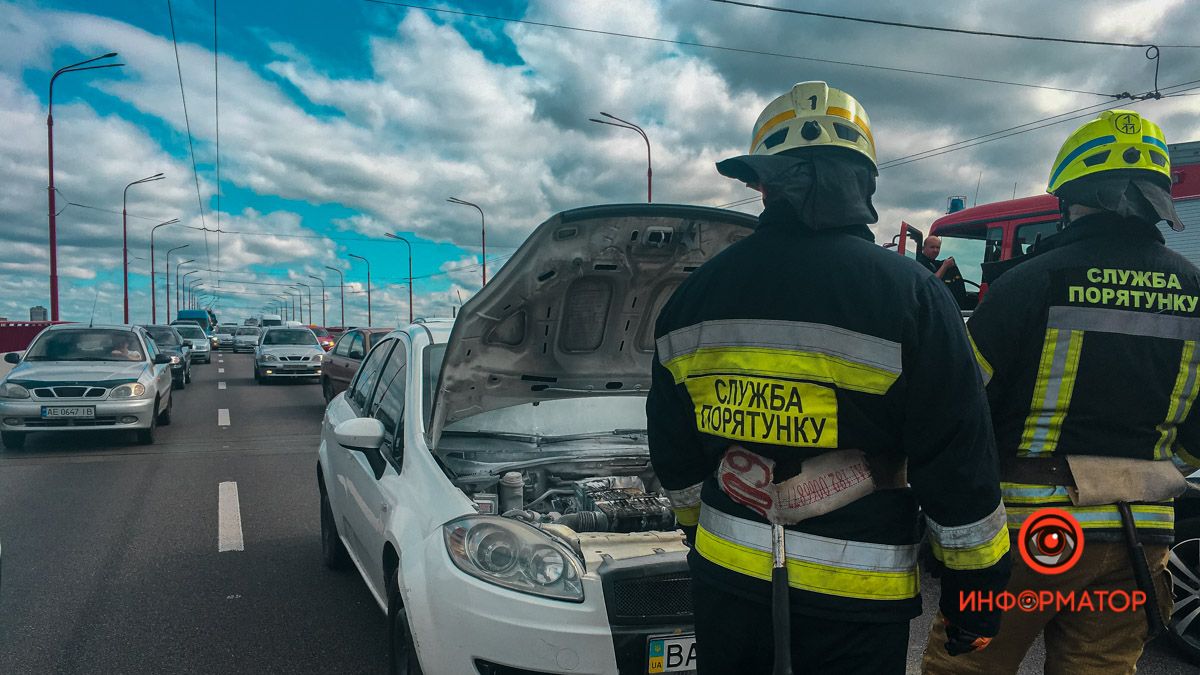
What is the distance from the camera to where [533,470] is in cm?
393

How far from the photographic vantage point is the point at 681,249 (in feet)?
11.7

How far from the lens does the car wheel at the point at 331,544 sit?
190 inches

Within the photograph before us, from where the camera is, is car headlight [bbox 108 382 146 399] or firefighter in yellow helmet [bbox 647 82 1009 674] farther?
car headlight [bbox 108 382 146 399]

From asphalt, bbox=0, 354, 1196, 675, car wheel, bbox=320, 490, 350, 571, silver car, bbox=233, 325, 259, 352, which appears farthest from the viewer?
silver car, bbox=233, 325, 259, 352

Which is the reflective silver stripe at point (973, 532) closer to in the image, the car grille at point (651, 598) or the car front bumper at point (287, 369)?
the car grille at point (651, 598)

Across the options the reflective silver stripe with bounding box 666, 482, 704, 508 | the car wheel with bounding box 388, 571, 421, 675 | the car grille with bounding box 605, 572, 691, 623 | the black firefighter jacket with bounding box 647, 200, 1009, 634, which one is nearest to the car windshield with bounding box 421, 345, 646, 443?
the car wheel with bounding box 388, 571, 421, 675

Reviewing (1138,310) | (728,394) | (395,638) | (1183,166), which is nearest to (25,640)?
(395,638)

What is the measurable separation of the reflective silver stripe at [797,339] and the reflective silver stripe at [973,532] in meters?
0.35

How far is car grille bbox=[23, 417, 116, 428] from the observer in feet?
30.6

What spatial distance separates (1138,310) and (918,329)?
2.54 feet

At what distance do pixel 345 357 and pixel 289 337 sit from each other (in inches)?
347

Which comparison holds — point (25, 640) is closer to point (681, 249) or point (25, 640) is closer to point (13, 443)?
point (681, 249)

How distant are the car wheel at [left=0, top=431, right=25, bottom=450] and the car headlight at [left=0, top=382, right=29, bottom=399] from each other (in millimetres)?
460

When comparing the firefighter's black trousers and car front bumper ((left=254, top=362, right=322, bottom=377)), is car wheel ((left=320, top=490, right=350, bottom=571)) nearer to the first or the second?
the firefighter's black trousers
